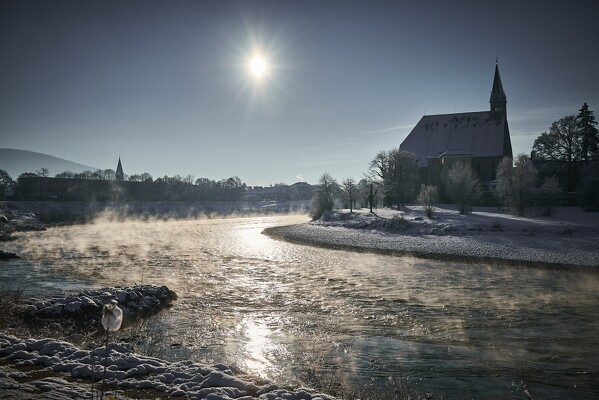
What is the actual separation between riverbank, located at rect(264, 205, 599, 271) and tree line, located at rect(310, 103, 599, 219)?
399 centimetres

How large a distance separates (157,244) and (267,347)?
29.0 meters

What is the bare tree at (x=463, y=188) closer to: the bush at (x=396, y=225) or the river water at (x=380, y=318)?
the bush at (x=396, y=225)

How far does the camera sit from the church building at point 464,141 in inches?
2827

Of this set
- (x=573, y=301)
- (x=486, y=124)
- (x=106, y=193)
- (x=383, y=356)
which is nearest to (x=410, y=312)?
(x=383, y=356)

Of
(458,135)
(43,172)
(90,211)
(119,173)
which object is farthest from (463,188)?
(119,173)

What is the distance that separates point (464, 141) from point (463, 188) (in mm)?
24406

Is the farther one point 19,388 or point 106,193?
point 106,193

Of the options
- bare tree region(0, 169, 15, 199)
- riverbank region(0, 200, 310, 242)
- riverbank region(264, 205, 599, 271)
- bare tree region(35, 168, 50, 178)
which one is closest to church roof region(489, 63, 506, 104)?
riverbank region(264, 205, 599, 271)

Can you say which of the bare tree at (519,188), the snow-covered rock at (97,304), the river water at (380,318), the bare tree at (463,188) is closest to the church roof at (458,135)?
the bare tree at (463,188)

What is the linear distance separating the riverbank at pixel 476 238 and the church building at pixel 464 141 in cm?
2276

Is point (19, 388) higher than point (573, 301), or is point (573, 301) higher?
point (19, 388)

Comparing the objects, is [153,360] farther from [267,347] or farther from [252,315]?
[252,315]

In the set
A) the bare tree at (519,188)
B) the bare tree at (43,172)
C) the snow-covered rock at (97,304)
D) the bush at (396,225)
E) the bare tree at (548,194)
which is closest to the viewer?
the snow-covered rock at (97,304)

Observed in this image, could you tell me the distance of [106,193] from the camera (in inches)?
3893
